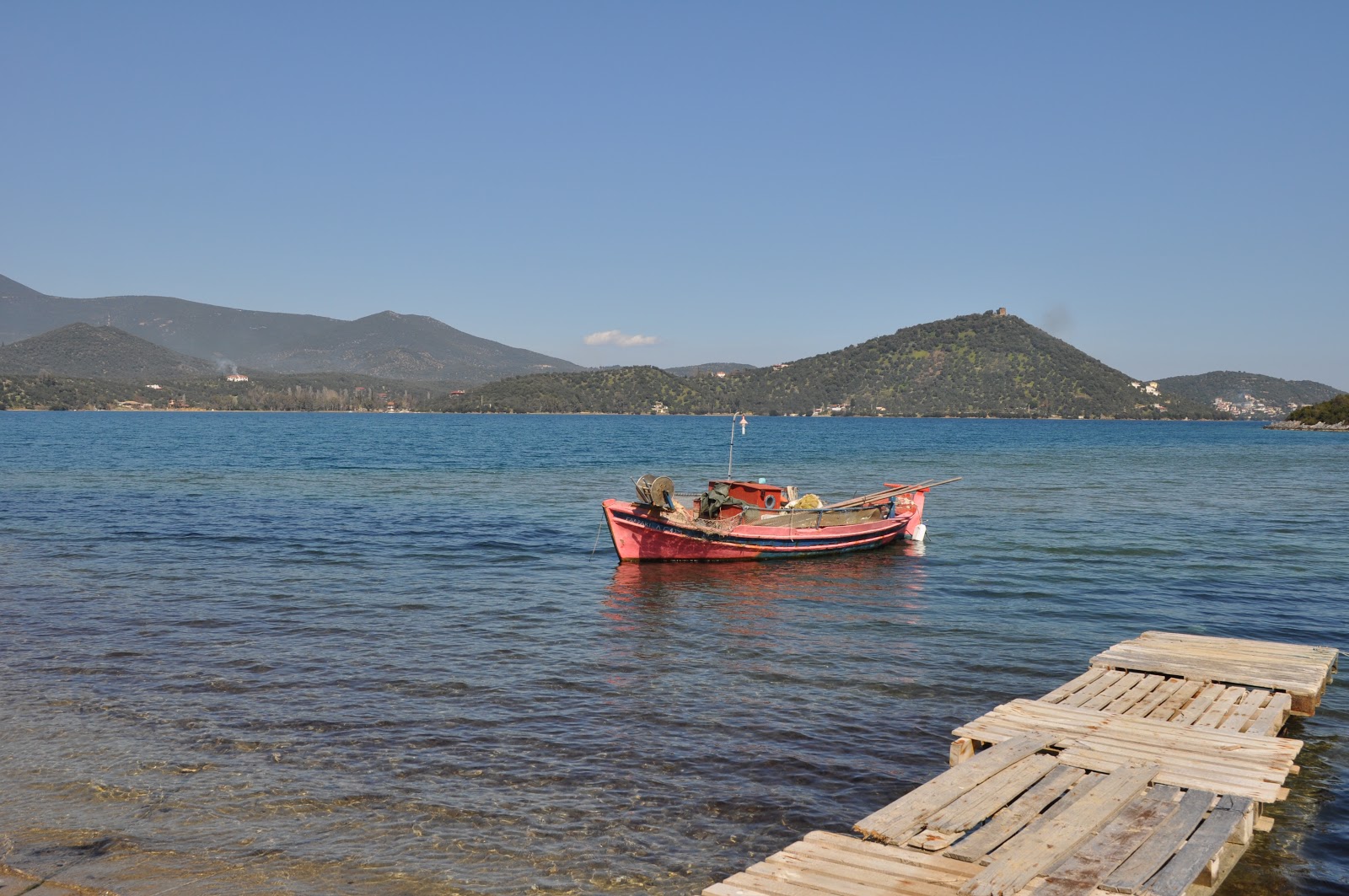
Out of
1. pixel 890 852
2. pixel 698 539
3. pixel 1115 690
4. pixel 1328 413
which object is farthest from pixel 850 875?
pixel 1328 413

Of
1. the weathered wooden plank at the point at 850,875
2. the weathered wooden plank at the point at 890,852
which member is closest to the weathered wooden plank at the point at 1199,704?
the weathered wooden plank at the point at 890,852

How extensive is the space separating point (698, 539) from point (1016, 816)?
19324 millimetres

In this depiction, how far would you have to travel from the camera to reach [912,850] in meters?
6.78

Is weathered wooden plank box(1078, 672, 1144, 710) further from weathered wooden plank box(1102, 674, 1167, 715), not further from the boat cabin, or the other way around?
the boat cabin

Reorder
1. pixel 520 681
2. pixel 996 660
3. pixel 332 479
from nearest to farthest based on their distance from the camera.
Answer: pixel 520 681 → pixel 996 660 → pixel 332 479

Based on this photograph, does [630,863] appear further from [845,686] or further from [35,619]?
[35,619]

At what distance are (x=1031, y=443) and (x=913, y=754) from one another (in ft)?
403

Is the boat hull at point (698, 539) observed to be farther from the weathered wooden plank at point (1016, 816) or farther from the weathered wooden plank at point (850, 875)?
the weathered wooden plank at point (850, 875)

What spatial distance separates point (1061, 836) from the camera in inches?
269

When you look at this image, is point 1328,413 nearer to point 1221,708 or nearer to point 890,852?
point 1221,708

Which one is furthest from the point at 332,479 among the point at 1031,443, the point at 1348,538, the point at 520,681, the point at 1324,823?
the point at 1031,443

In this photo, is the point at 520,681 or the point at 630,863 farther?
the point at 520,681

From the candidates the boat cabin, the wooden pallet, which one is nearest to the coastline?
the boat cabin

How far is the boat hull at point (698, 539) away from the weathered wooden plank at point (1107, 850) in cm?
1876
